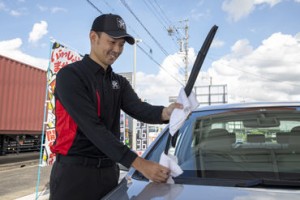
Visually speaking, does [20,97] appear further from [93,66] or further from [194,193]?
[194,193]

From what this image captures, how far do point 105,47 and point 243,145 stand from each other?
1.13 m

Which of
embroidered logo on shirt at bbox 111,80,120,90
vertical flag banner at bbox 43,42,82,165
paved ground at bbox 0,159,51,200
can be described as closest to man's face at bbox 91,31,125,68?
embroidered logo on shirt at bbox 111,80,120,90

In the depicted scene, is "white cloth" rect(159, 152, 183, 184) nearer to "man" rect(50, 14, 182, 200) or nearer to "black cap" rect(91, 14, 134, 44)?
"man" rect(50, 14, 182, 200)

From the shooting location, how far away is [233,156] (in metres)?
2.29

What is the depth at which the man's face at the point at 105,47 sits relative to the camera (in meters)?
2.31

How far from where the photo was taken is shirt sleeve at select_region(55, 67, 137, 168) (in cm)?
195

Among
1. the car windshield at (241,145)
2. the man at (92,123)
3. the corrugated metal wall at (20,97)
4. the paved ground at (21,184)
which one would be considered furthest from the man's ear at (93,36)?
the corrugated metal wall at (20,97)

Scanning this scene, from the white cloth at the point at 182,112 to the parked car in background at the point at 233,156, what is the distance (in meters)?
0.22

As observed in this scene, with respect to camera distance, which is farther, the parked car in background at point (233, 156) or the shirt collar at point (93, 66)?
the shirt collar at point (93, 66)

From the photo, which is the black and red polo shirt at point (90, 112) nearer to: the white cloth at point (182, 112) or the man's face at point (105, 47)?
the man's face at point (105, 47)

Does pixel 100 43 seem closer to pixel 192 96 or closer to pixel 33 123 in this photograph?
pixel 192 96

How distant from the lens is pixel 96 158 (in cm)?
227

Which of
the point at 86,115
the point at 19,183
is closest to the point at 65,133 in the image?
the point at 86,115

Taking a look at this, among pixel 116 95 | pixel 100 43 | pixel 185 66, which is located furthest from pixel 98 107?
pixel 185 66
